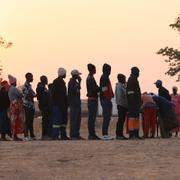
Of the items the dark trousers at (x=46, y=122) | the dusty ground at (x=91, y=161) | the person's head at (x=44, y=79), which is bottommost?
the dusty ground at (x=91, y=161)

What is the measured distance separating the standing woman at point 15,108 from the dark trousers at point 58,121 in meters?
0.88

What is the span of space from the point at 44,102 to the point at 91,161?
236 inches

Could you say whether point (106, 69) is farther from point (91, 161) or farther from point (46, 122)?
point (91, 161)

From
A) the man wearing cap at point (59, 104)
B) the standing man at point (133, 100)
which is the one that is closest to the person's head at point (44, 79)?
the man wearing cap at point (59, 104)

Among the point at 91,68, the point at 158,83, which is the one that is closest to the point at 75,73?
the point at 91,68

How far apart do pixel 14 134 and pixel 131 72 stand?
3255 millimetres

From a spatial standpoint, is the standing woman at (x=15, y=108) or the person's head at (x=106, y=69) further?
the standing woman at (x=15, y=108)

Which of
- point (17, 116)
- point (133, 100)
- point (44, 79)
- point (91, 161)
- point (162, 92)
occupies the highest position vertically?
point (44, 79)

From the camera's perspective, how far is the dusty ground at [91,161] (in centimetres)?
1062

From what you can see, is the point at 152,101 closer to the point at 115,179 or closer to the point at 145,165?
the point at 145,165

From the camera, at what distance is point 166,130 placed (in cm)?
1870

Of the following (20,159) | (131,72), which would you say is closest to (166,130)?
(131,72)

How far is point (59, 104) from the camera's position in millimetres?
17359

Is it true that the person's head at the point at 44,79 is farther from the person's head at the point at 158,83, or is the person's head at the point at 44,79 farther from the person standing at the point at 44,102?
the person's head at the point at 158,83
